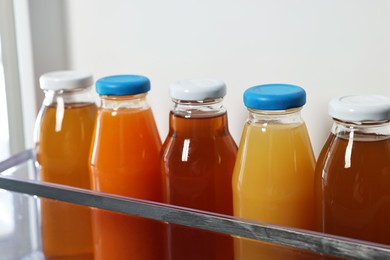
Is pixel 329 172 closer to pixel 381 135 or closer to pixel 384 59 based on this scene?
pixel 381 135

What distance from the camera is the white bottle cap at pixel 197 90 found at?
690mm

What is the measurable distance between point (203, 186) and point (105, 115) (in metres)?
0.16

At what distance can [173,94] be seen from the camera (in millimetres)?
707

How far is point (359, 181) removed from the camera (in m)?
0.61

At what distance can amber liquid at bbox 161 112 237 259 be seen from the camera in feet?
2.29

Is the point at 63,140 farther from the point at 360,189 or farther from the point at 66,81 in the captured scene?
the point at 360,189

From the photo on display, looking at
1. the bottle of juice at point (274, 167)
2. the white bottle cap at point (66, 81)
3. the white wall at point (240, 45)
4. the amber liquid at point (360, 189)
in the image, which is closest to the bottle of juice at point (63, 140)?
the white bottle cap at point (66, 81)

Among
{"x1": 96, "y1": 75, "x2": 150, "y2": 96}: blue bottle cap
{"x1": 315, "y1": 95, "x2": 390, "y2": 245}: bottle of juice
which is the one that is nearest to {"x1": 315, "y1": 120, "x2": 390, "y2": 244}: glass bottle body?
{"x1": 315, "y1": 95, "x2": 390, "y2": 245}: bottle of juice

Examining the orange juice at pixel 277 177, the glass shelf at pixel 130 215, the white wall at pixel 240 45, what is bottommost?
the glass shelf at pixel 130 215

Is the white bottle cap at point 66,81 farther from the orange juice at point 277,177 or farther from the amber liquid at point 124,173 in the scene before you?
the orange juice at point 277,177

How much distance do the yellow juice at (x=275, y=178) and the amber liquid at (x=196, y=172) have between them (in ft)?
0.14

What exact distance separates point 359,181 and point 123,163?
288 millimetres

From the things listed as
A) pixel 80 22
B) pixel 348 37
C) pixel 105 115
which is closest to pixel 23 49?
pixel 80 22

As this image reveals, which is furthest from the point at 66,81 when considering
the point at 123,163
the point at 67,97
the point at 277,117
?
the point at 277,117
